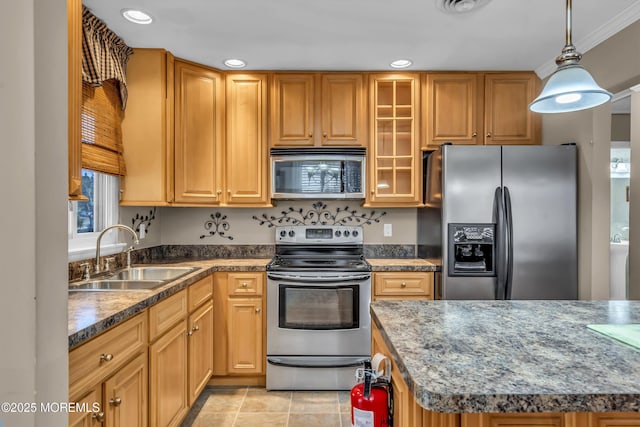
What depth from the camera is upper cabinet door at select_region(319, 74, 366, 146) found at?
297 cm

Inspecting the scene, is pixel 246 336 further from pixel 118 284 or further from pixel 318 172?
pixel 318 172

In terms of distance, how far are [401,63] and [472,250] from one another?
4.94 ft

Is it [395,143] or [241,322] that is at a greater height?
[395,143]

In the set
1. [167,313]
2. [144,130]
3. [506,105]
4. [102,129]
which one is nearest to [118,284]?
[167,313]

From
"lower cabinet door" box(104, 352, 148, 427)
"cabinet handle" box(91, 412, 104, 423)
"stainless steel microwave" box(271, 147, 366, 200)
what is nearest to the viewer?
"cabinet handle" box(91, 412, 104, 423)

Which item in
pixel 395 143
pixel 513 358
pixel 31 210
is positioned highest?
pixel 395 143

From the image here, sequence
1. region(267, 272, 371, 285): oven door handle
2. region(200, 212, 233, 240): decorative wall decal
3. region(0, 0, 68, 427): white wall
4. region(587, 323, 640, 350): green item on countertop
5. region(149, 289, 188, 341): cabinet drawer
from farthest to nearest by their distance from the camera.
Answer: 1. region(200, 212, 233, 240): decorative wall decal
2. region(267, 272, 371, 285): oven door handle
3. region(149, 289, 188, 341): cabinet drawer
4. region(587, 323, 640, 350): green item on countertop
5. region(0, 0, 68, 427): white wall

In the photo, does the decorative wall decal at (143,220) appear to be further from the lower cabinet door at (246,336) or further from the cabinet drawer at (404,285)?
the cabinet drawer at (404,285)

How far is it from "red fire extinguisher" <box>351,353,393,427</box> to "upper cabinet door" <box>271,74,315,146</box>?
213 centimetres

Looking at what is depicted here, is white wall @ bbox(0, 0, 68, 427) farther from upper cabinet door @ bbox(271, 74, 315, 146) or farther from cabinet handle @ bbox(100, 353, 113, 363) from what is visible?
upper cabinet door @ bbox(271, 74, 315, 146)

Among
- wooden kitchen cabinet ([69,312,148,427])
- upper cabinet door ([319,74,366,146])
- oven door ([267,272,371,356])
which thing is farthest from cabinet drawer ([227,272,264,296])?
upper cabinet door ([319,74,366,146])

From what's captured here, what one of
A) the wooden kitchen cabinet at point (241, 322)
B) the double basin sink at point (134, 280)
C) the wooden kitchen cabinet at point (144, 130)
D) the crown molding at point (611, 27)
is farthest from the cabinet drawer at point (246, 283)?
the crown molding at point (611, 27)

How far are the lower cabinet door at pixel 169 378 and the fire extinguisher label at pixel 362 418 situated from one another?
42.2 inches

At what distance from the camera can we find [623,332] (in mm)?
1118
